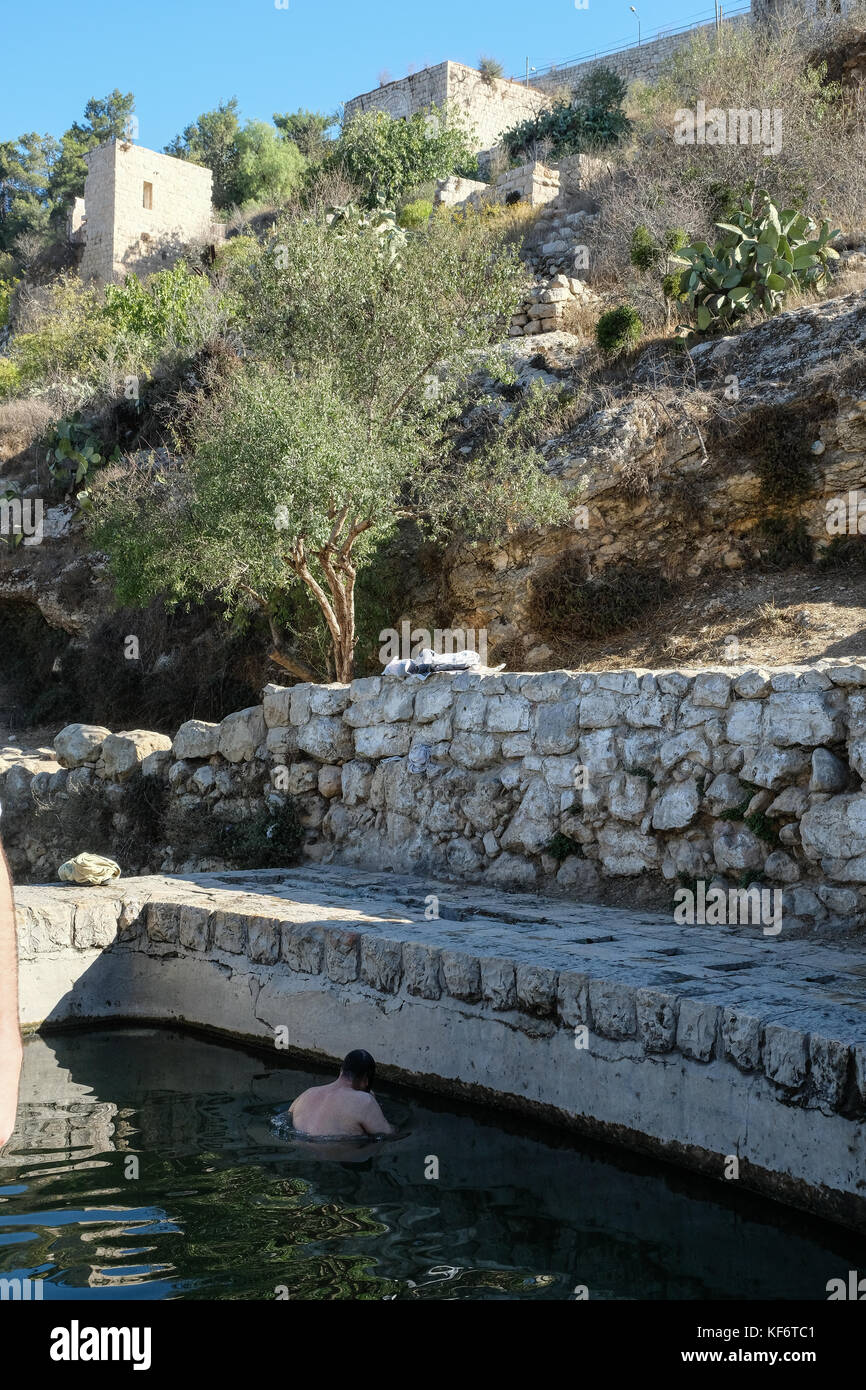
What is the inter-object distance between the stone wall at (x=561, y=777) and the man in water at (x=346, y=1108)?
2545 millimetres

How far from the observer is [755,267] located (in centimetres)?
1398

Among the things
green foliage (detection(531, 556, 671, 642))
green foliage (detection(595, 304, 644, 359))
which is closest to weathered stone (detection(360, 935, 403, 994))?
green foliage (detection(531, 556, 671, 642))

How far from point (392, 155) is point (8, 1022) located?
101 feet

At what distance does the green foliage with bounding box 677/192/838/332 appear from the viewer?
13742 millimetres

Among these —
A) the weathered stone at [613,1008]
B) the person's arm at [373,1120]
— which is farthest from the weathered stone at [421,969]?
the weathered stone at [613,1008]

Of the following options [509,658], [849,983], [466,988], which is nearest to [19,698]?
[509,658]

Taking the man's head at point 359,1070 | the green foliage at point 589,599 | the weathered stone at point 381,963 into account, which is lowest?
the man's head at point 359,1070

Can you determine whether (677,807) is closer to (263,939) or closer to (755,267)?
(263,939)

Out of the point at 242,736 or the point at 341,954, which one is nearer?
the point at 341,954

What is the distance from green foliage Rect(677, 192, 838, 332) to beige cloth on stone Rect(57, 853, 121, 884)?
394 inches

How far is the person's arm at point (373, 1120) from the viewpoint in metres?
5.41

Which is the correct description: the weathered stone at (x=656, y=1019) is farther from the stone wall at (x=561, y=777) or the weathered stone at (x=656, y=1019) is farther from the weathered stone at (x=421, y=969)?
the stone wall at (x=561, y=777)

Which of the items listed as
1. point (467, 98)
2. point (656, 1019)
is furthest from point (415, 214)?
point (656, 1019)
